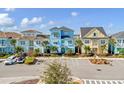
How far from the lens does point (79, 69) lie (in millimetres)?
7211

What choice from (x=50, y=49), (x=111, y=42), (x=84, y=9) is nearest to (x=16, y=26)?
(x=50, y=49)

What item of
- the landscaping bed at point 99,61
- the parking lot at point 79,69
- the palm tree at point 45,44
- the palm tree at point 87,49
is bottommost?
the parking lot at point 79,69

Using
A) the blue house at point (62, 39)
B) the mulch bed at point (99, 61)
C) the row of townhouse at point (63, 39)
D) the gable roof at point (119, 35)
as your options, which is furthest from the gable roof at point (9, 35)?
the gable roof at point (119, 35)

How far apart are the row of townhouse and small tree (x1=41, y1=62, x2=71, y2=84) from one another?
0.42 m

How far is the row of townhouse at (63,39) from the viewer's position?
23.5ft

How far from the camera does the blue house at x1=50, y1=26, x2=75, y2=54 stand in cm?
716

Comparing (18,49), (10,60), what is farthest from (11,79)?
(18,49)

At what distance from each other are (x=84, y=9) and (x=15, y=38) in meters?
1.59

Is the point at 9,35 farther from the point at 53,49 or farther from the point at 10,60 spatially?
the point at 53,49

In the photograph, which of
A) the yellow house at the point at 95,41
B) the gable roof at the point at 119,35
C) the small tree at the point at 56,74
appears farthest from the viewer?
the yellow house at the point at 95,41

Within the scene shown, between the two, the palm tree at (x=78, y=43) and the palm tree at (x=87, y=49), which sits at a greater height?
the palm tree at (x=78, y=43)

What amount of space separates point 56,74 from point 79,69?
0.56 m

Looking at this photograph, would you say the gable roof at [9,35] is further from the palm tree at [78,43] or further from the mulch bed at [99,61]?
the mulch bed at [99,61]
